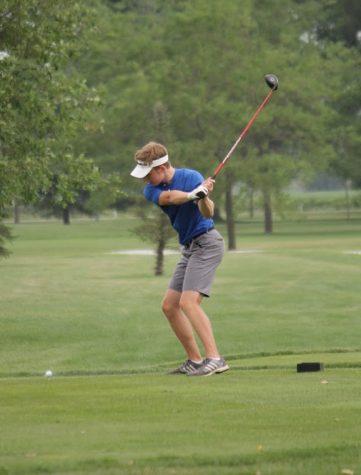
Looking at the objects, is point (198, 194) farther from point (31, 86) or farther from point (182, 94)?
point (182, 94)

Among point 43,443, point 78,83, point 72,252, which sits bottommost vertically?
point 72,252

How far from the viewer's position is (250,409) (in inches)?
352

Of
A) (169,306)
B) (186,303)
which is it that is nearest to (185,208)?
(186,303)

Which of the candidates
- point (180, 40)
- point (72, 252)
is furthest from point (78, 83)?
point (180, 40)

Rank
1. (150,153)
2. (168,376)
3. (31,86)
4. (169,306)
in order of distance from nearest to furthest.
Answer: (150,153) < (168,376) < (169,306) < (31,86)

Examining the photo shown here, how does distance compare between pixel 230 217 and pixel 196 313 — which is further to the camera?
pixel 230 217

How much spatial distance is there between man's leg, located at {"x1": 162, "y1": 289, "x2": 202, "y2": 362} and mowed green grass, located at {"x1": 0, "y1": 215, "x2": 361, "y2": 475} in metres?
0.37

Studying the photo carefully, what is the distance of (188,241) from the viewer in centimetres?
1205

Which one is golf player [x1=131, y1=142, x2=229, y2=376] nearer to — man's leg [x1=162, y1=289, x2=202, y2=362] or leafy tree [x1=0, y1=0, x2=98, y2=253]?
man's leg [x1=162, y1=289, x2=202, y2=362]

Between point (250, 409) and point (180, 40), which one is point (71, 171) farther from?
point (180, 40)

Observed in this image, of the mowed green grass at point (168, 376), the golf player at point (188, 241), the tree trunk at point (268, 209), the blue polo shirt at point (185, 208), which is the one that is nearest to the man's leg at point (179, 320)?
→ the golf player at point (188, 241)

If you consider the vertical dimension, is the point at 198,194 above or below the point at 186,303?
above

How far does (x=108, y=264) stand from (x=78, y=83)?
1702cm

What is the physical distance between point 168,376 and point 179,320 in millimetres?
631
